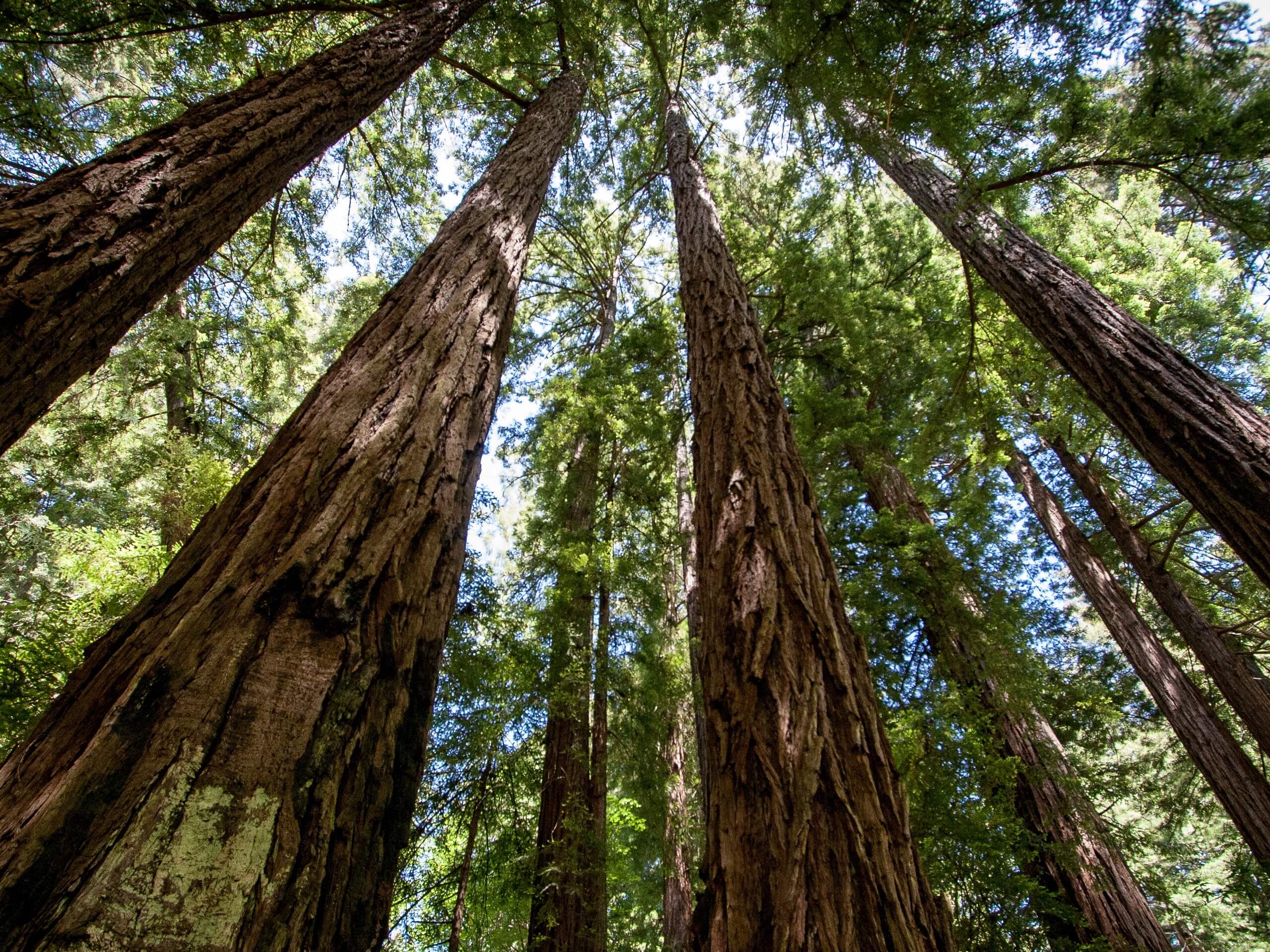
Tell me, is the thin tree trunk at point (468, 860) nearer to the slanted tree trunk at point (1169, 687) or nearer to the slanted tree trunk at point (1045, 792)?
the slanted tree trunk at point (1045, 792)

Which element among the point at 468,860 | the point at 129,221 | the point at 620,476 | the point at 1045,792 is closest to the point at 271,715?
the point at 129,221

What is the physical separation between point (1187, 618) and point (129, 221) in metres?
10.2

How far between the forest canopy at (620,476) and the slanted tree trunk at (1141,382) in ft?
0.10

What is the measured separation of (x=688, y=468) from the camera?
803cm

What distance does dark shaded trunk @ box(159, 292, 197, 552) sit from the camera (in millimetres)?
5719

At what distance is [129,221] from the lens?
1.91 metres

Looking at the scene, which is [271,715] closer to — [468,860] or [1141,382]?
[468,860]

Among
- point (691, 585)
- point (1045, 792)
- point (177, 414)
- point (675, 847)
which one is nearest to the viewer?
point (1045, 792)

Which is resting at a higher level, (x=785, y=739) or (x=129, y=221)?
(x=129, y=221)

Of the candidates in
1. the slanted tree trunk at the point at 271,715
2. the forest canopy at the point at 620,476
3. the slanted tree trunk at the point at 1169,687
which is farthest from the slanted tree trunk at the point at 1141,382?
the slanted tree trunk at the point at 271,715

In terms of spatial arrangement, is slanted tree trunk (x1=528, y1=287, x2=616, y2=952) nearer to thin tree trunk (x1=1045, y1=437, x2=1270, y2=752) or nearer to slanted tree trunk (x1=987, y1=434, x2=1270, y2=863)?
slanted tree trunk (x1=987, y1=434, x2=1270, y2=863)

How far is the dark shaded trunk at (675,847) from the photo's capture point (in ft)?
21.1

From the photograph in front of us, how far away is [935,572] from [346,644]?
5.04m

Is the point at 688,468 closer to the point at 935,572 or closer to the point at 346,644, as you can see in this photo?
the point at 935,572
